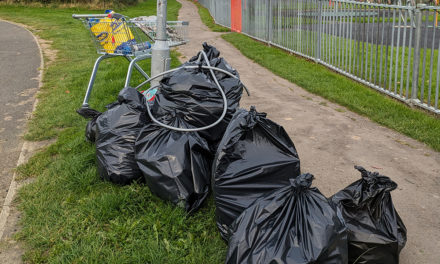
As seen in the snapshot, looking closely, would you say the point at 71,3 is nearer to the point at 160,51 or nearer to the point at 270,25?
the point at 270,25

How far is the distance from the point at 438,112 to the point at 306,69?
3.40m

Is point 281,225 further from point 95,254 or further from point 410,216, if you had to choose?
point 410,216

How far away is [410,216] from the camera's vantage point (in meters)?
3.35

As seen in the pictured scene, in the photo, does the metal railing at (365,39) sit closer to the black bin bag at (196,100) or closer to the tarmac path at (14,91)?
the black bin bag at (196,100)

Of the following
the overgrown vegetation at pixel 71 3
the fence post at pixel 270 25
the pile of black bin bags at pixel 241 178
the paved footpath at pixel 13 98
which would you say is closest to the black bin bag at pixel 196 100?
the pile of black bin bags at pixel 241 178

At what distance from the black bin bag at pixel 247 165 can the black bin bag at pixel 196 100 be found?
59 cm

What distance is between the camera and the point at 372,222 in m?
2.64

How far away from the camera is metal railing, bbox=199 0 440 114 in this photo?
600 cm

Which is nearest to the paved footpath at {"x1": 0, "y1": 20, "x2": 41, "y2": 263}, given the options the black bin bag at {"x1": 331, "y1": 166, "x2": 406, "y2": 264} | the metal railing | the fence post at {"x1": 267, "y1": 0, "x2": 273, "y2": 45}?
the black bin bag at {"x1": 331, "y1": 166, "x2": 406, "y2": 264}

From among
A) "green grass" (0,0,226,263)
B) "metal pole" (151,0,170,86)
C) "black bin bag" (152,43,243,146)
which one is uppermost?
"metal pole" (151,0,170,86)

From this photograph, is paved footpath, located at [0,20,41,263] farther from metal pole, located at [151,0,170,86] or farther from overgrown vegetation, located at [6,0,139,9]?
overgrown vegetation, located at [6,0,139,9]

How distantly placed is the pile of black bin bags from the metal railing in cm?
280

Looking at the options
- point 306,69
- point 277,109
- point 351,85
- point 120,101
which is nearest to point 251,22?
point 306,69

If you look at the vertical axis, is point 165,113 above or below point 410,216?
above
